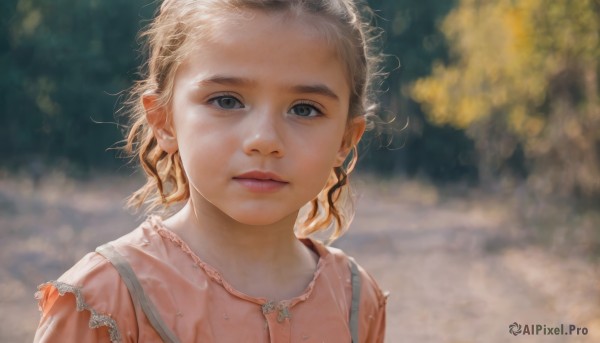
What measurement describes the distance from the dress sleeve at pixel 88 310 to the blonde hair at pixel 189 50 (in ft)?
1.33

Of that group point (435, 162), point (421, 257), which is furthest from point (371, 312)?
point (435, 162)

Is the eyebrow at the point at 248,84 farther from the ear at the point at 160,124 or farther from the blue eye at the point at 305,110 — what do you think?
the ear at the point at 160,124

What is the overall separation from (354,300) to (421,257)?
472cm

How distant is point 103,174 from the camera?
28.6ft

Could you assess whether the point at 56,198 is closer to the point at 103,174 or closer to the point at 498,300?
the point at 103,174

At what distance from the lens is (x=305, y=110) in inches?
69.0

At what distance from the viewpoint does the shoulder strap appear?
63.6 inches

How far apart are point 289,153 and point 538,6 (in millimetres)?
5025

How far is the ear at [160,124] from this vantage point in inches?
73.4

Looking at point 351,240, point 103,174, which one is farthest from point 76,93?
point 351,240

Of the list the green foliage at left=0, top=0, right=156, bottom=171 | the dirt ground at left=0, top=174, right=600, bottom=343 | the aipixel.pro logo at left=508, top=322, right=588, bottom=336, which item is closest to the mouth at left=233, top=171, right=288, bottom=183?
the dirt ground at left=0, top=174, right=600, bottom=343

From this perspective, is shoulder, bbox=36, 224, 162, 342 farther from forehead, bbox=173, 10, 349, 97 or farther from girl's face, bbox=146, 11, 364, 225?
forehead, bbox=173, 10, 349, 97

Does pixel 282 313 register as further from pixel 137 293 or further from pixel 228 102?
pixel 228 102

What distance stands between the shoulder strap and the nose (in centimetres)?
30
